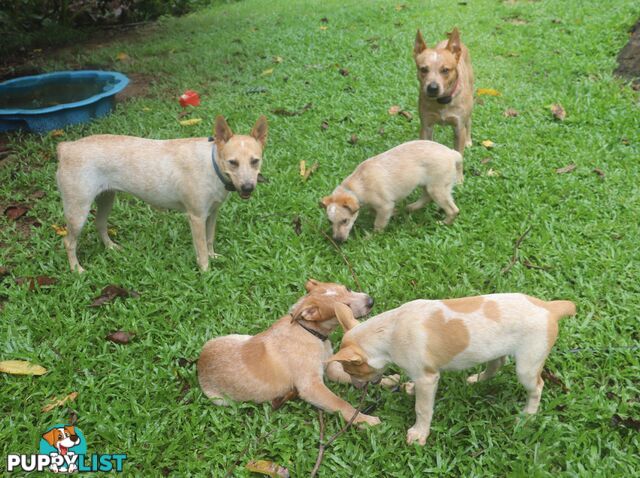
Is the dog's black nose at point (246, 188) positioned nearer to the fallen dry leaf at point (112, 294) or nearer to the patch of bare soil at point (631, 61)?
the fallen dry leaf at point (112, 294)

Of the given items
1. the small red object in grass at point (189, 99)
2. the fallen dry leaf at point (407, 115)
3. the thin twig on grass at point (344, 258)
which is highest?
the small red object in grass at point (189, 99)

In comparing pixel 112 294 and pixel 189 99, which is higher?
pixel 189 99

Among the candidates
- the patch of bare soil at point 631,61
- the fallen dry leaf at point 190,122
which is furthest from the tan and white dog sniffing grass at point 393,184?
the patch of bare soil at point 631,61

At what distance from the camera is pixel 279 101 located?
859 centimetres

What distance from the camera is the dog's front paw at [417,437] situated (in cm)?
315

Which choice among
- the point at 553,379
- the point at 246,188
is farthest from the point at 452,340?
the point at 246,188

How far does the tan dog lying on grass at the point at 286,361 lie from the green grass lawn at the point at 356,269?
116mm

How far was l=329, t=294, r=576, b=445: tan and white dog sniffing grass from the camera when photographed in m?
2.89

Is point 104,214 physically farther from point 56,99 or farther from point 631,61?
point 631,61

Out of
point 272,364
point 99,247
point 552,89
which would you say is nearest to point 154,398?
point 272,364

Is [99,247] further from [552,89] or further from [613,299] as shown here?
[552,89]

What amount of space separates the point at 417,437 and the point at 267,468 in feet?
3.18

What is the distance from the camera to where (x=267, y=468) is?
123 inches

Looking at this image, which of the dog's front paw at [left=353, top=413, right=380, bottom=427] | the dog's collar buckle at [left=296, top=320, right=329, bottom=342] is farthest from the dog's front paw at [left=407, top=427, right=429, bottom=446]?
the dog's collar buckle at [left=296, top=320, right=329, bottom=342]
